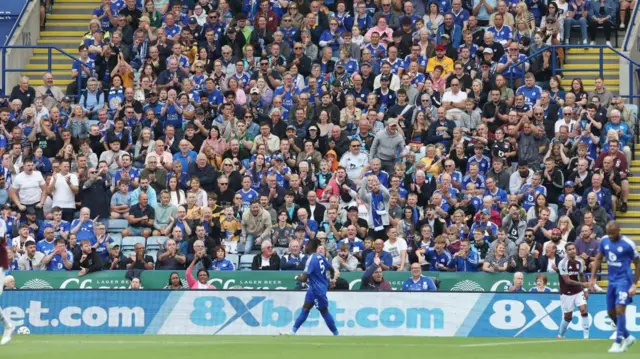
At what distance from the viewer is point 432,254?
2992 cm

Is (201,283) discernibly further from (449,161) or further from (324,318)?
(449,161)

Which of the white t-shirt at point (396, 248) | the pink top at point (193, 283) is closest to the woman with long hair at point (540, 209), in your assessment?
the white t-shirt at point (396, 248)

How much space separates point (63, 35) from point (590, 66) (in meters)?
13.7

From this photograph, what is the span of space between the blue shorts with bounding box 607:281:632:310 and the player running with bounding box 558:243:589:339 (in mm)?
4332

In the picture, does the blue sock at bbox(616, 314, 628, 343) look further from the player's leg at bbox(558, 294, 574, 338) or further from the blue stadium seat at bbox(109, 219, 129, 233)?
the blue stadium seat at bbox(109, 219, 129, 233)

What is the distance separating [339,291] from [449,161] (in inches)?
168

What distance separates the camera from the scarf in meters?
30.8

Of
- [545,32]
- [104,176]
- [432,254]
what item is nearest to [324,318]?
[432,254]

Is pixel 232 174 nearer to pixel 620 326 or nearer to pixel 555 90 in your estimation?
pixel 555 90

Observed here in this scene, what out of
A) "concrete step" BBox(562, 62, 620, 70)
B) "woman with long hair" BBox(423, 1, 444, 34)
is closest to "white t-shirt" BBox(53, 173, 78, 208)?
"woman with long hair" BBox(423, 1, 444, 34)

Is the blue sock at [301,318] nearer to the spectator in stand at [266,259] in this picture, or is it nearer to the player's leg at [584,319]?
the spectator in stand at [266,259]

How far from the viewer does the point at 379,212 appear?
101ft

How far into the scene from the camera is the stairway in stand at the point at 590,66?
35.0 metres

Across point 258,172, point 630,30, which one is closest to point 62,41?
point 258,172
